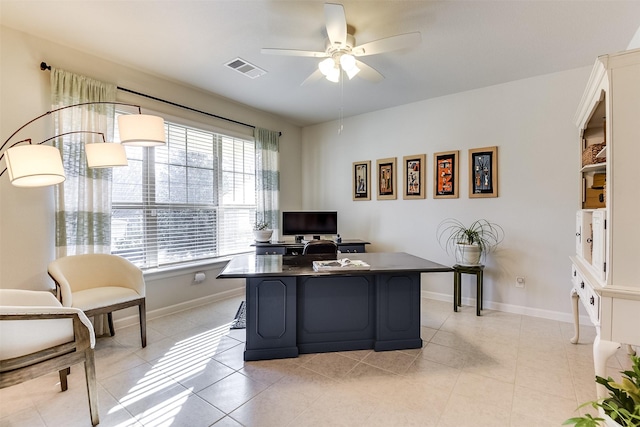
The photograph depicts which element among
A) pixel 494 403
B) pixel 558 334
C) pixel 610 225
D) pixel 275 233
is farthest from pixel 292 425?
pixel 275 233

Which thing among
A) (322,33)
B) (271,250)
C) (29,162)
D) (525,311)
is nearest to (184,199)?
(271,250)

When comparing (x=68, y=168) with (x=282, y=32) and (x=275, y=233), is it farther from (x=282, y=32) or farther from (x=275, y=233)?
(x=275, y=233)

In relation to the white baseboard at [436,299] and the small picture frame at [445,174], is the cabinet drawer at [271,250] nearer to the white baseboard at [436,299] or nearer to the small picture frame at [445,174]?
the white baseboard at [436,299]

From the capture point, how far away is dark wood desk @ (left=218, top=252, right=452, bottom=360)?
2367mm

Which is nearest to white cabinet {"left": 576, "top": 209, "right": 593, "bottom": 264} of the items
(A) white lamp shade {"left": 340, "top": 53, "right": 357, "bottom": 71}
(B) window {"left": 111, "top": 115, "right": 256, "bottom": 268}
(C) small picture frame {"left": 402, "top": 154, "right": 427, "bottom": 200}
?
(C) small picture frame {"left": 402, "top": 154, "right": 427, "bottom": 200}

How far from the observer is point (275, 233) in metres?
4.84

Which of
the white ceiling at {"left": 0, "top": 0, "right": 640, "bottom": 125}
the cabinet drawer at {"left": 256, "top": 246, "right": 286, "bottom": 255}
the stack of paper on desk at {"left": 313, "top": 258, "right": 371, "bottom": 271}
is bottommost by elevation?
the cabinet drawer at {"left": 256, "top": 246, "right": 286, "bottom": 255}

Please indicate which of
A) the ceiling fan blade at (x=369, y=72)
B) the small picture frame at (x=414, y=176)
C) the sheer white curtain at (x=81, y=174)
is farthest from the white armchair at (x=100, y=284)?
the small picture frame at (x=414, y=176)

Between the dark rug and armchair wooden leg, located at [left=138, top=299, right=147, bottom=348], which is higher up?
armchair wooden leg, located at [left=138, top=299, right=147, bottom=348]

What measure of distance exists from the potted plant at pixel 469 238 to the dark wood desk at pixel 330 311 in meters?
1.23

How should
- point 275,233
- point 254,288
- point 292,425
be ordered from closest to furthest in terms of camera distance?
1. point 292,425
2. point 254,288
3. point 275,233

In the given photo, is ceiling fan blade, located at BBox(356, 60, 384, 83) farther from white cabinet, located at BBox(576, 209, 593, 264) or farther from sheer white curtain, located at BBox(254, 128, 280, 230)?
sheer white curtain, located at BBox(254, 128, 280, 230)

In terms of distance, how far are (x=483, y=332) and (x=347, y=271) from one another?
1788 mm

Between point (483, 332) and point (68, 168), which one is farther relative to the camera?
point (483, 332)
